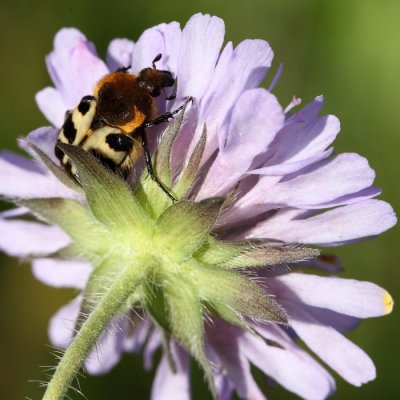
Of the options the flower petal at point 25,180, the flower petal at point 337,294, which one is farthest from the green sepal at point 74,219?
the flower petal at point 337,294

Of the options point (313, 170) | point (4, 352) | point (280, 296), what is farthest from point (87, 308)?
point (4, 352)

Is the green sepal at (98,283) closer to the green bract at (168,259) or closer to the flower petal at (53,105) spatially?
the green bract at (168,259)

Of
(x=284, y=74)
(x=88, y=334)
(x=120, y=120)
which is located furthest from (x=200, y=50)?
(x=284, y=74)

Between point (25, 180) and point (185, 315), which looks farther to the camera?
point (25, 180)

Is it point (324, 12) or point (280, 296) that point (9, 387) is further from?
point (324, 12)

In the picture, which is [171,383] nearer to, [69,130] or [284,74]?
[69,130]
